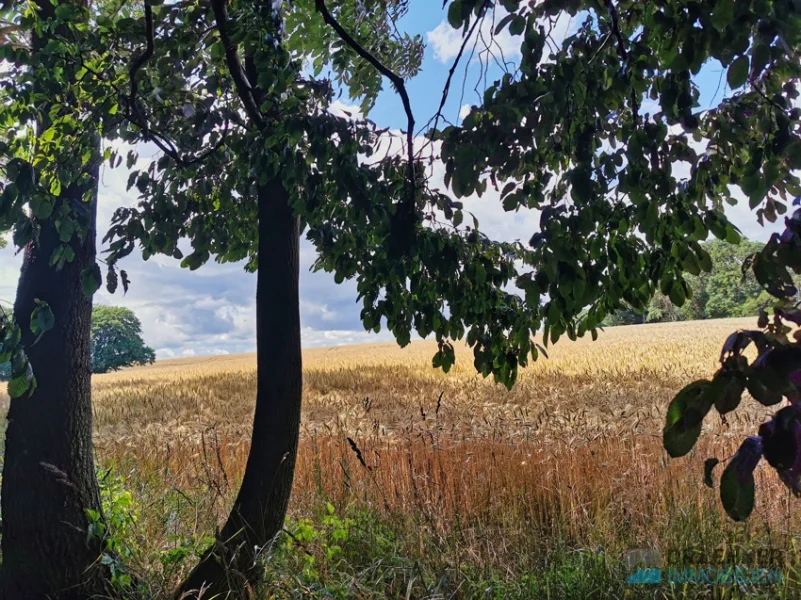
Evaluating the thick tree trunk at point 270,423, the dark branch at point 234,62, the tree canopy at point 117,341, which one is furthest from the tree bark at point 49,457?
the tree canopy at point 117,341

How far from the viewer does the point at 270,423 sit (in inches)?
108

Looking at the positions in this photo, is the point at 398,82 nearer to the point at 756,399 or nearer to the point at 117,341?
the point at 756,399

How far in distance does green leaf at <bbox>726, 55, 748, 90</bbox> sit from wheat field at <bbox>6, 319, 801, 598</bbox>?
206cm

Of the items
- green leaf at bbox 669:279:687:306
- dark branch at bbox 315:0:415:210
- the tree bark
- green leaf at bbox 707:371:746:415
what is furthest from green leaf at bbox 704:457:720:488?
the tree bark

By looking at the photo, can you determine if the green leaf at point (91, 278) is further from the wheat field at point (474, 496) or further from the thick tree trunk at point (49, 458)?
the wheat field at point (474, 496)

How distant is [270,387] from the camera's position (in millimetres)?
2736

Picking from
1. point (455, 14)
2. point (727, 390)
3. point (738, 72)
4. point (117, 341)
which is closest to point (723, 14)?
point (738, 72)

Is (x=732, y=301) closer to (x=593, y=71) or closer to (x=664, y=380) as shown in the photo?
(x=664, y=380)

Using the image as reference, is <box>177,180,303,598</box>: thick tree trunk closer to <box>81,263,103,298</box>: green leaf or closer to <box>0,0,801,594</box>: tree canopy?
<box>0,0,801,594</box>: tree canopy

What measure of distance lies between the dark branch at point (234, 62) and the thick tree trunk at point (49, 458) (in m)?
0.76

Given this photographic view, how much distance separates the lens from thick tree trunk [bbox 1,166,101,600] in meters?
2.65

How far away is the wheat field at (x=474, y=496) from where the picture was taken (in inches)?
115

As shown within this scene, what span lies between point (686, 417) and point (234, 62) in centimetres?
235

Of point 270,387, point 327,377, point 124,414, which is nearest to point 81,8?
point 270,387
